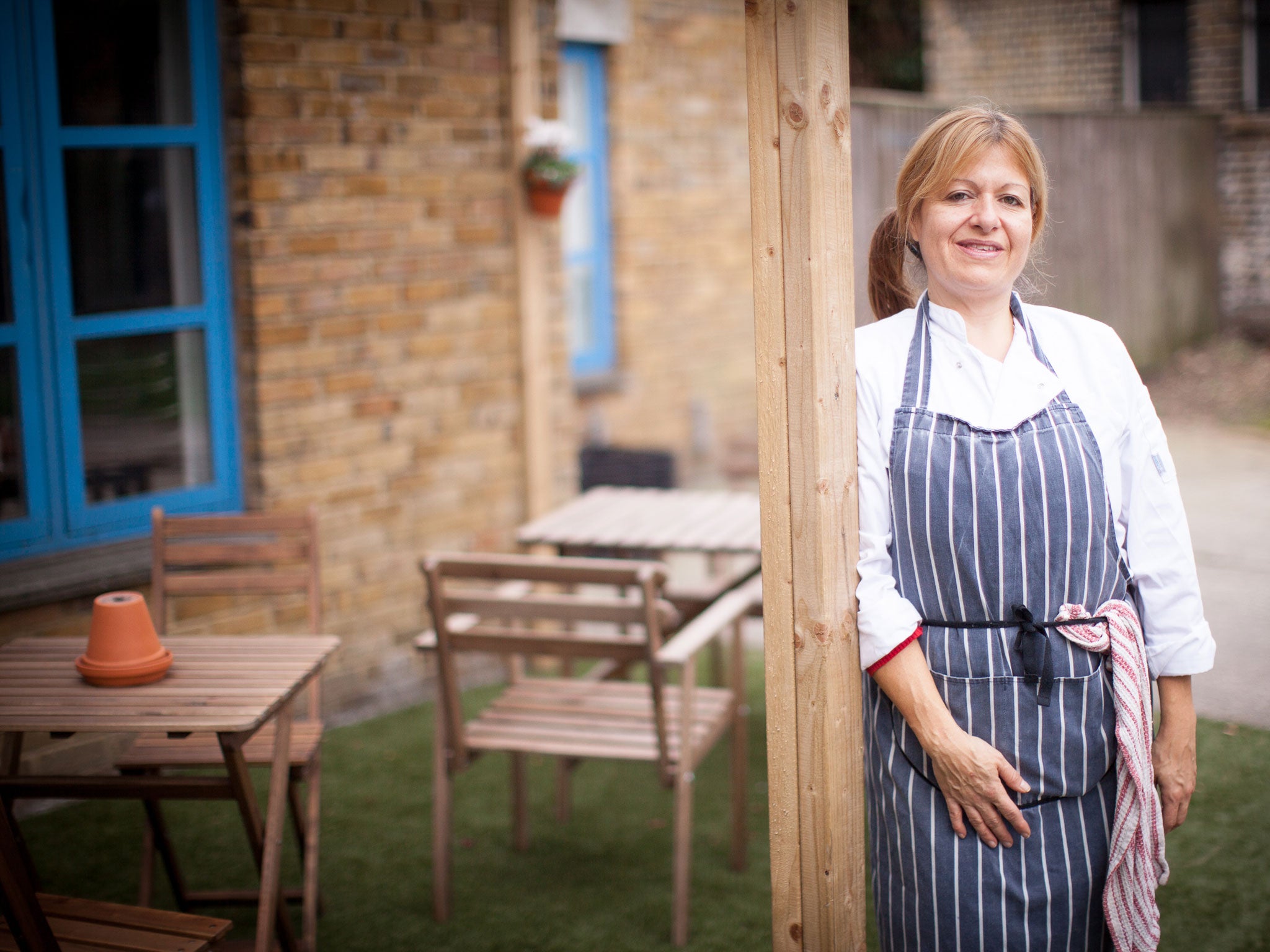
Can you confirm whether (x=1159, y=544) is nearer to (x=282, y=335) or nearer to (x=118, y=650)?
(x=118, y=650)

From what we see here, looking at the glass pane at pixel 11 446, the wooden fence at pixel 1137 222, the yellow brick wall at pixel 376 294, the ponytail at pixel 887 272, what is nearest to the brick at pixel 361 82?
the yellow brick wall at pixel 376 294

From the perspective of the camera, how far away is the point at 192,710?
9.10 ft

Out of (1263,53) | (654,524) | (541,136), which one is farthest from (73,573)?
(1263,53)

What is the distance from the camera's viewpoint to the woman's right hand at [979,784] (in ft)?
7.00

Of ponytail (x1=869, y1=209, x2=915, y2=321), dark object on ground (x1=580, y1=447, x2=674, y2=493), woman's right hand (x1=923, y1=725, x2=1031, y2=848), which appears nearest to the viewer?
woman's right hand (x1=923, y1=725, x2=1031, y2=848)

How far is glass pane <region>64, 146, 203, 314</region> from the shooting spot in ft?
15.0

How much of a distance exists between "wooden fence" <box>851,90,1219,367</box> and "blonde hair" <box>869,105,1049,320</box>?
758cm

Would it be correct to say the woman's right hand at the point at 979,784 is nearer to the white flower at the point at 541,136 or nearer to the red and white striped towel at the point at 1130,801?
the red and white striped towel at the point at 1130,801

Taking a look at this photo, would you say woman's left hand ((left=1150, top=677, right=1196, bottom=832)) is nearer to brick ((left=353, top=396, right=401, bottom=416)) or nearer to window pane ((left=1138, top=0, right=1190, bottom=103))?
brick ((left=353, top=396, right=401, bottom=416))

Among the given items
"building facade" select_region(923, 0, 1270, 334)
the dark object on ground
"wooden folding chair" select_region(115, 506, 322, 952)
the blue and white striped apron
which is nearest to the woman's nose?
the blue and white striped apron

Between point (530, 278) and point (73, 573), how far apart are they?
7.55 ft

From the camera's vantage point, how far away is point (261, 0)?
4.78 meters

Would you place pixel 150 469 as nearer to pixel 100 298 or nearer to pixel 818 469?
pixel 100 298

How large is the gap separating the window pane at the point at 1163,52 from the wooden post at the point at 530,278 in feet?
31.7
